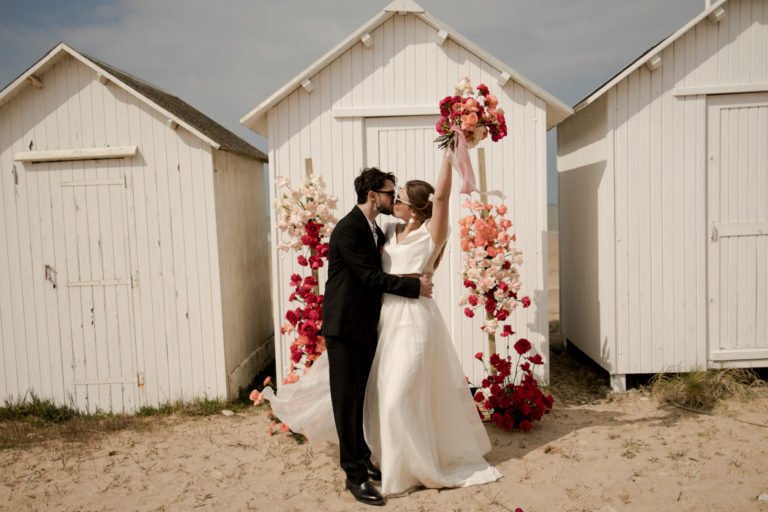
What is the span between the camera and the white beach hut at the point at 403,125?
258 inches

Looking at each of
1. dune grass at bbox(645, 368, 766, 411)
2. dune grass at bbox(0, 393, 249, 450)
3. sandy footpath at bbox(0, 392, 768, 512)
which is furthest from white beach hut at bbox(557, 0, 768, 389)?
dune grass at bbox(0, 393, 249, 450)

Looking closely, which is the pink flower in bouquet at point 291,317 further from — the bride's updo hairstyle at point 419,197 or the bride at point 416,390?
the bride's updo hairstyle at point 419,197

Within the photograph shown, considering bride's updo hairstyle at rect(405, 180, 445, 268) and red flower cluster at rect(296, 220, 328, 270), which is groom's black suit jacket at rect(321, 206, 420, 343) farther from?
red flower cluster at rect(296, 220, 328, 270)

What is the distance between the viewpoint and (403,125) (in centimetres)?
665

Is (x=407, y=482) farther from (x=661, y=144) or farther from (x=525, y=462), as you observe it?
(x=661, y=144)

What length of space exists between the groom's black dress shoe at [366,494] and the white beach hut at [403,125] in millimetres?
2870

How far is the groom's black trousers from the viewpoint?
4.25 meters

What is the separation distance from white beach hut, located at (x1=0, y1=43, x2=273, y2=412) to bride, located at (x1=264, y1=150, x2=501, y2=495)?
2.60 meters

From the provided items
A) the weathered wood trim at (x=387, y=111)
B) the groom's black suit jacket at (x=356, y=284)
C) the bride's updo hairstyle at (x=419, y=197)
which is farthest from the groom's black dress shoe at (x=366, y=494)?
the weathered wood trim at (x=387, y=111)

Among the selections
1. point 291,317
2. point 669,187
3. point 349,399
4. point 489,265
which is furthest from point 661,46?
point 349,399

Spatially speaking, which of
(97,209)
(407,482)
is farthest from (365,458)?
(97,209)

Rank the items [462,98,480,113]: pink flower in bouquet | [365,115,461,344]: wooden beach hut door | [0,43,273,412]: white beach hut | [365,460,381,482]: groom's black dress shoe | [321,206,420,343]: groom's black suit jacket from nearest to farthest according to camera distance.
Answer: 1. [321,206,420,343]: groom's black suit jacket
2. [462,98,480,113]: pink flower in bouquet
3. [365,460,381,482]: groom's black dress shoe
4. [0,43,273,412]: white beach hut
5. [365,115,461,344]: wooden beach hut door

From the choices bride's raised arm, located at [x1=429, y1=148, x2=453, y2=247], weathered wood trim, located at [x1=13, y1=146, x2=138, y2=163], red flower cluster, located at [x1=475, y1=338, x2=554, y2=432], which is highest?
weathered wood trim, located at [x1=13, y1=146, x2=138, y2=163]

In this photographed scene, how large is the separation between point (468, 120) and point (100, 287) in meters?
4.90
